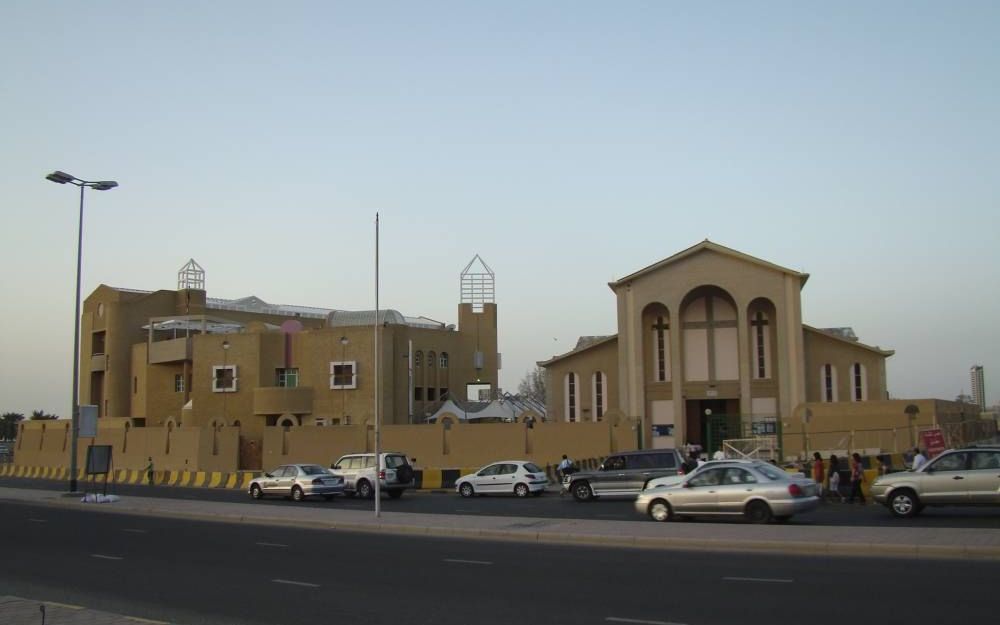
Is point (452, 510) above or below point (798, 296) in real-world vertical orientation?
below

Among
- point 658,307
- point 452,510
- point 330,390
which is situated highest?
point 658,307

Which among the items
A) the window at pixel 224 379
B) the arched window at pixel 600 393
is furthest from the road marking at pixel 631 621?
the window at pixel 224 379

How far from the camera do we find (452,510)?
97.1 feet

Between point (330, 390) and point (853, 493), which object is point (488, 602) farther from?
point (330, 390)

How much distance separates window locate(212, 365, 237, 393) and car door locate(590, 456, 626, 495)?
4026cm

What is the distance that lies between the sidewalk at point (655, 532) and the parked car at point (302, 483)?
5500 millimetres

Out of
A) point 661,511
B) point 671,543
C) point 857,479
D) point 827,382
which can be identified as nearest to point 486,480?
point 661,511

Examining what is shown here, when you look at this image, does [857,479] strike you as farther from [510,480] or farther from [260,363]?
[260,363]

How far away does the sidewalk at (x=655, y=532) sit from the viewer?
1661cm

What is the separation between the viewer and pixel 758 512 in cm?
2169

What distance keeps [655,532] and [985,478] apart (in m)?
7.70

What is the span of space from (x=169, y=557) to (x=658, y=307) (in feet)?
130

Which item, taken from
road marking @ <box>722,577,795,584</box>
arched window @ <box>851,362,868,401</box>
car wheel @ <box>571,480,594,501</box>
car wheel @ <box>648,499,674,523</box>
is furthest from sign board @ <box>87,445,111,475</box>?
arched window @ <box>851,362,868,401</box>

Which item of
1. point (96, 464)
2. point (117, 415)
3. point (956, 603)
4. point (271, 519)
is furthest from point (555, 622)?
point (117, 415)
